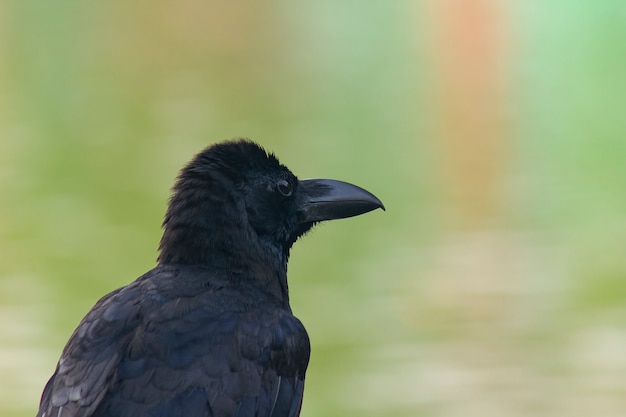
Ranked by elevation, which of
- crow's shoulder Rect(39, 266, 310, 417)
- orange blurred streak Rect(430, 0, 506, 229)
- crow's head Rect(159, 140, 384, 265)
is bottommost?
crow's shoulder Rect(39, 266, 310, 417)

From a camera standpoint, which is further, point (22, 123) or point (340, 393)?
point (22, 123)

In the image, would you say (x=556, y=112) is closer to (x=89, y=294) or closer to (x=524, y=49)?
(x=524, y=49)

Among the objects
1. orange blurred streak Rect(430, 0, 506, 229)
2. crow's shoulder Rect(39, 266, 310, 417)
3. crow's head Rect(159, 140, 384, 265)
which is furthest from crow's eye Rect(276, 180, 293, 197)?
orange blurred streak Rect(430, 0, 506, 229)

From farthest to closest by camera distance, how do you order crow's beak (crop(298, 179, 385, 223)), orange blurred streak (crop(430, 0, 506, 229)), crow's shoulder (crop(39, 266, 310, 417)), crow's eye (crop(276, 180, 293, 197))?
orange blurred streak (crop(430, 0, 506, 229)) → crow's beak (crop(298, 179, 385, 223)) → crow's eye (crop(276, 180, 293, 197)) → crow's shoulder (crop(39, 266, 310, 417))

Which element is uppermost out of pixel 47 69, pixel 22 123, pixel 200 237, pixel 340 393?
pixel 47 69

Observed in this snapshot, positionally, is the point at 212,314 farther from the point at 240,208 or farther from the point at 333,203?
the point at 333,203

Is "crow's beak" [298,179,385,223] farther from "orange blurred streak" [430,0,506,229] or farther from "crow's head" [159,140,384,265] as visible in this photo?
"orange blurred streak" [430,0,506,229]

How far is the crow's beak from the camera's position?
4.14m

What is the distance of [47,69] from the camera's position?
11.1 meters

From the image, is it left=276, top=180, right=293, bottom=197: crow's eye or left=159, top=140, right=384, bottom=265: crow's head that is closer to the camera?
left=159, top=140, right=384, bottom=265: crow's head

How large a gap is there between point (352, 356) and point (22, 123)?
4349mm

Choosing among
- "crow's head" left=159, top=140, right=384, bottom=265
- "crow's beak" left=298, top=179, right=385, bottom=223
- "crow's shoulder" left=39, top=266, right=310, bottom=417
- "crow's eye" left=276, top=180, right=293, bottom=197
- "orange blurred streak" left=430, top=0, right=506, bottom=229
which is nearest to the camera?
"crow's shoulder" left=39, top=266, right=310, bottom=417

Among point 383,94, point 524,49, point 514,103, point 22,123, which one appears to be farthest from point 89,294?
point 524,49

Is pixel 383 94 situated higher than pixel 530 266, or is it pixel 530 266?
pixel 383 94
